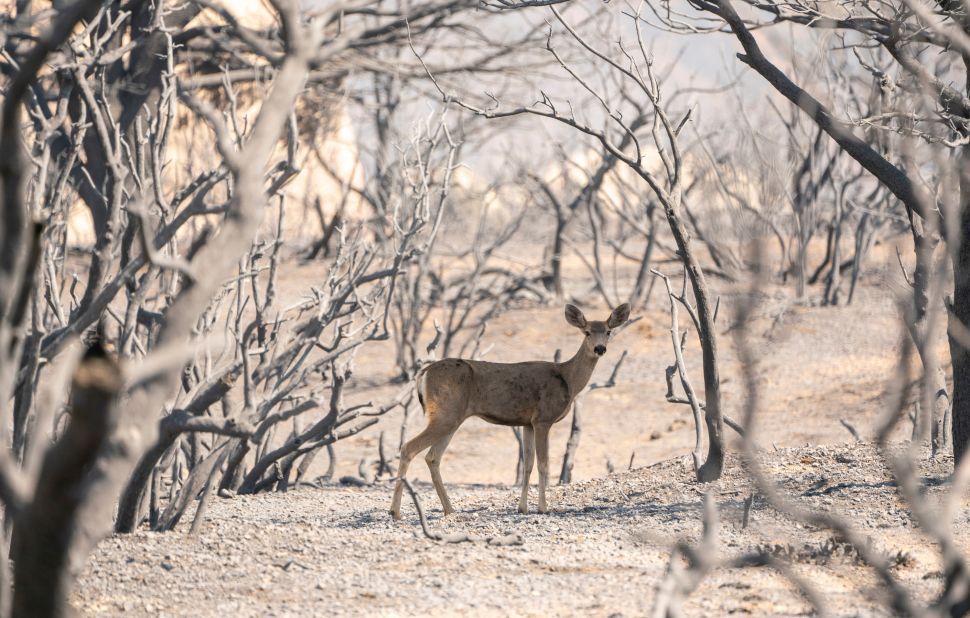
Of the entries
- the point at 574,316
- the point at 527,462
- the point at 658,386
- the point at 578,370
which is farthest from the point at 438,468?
the point at 658,386

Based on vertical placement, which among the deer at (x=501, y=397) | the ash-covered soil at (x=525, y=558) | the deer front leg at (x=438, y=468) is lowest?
the ash-covered soil at (x=525, y=558)

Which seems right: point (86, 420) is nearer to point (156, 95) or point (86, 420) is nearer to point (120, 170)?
point (120, 170)

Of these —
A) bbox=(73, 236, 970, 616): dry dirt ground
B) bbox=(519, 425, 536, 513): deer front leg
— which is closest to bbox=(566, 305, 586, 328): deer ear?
bbox=(519, 425, 536, 513): deer front leg

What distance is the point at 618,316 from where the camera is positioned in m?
9.32

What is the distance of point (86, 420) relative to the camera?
286 centimetres

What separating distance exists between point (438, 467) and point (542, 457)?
0.72 metres

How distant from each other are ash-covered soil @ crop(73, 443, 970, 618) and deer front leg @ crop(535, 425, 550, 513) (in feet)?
0.56

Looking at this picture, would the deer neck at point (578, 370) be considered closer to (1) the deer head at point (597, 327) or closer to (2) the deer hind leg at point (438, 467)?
(1) the deer head at point (597, 327)

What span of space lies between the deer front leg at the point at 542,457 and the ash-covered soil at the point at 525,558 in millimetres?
171

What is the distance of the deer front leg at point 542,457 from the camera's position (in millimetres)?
8219

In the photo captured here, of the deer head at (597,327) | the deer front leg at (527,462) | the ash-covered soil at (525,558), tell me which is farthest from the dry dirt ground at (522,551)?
the deer head at (597,327)

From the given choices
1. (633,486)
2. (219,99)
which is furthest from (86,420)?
(219,99)

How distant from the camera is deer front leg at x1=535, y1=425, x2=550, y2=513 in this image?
8219mm

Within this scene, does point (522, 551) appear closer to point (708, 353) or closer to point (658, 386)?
point (708, 353)
